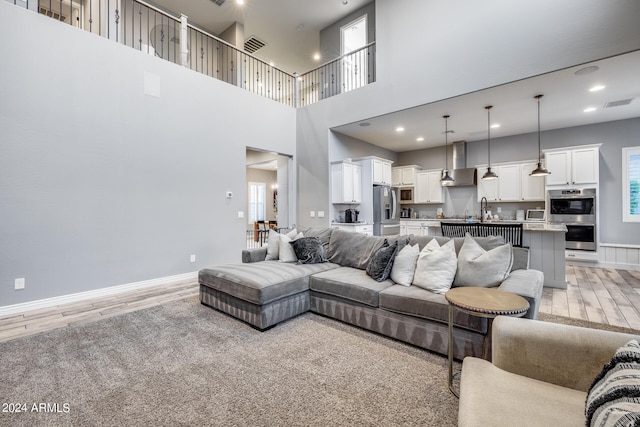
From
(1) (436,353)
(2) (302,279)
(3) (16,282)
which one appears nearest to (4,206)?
(3) (16,282)

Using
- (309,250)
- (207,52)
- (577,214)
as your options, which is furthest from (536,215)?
(207,52)

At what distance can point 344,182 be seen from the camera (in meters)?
6.16

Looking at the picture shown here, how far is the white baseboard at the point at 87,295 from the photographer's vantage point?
333 cm

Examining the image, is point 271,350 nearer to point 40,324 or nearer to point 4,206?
point 40,324

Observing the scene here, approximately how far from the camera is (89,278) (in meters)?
3.86

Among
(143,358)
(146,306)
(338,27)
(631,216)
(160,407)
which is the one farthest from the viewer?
(338,27)

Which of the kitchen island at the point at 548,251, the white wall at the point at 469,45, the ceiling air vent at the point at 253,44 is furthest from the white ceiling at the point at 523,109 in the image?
the ceiling air vent at the point at 253,44

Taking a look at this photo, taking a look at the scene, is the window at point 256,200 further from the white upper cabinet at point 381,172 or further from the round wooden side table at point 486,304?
the round wooden side table at point 486,304

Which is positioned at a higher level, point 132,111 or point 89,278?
point 132,111

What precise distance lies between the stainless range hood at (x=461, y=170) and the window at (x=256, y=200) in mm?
8020

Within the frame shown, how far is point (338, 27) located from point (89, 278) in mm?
7310

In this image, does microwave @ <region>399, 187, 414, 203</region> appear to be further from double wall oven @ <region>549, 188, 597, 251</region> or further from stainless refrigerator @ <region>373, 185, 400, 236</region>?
double wall oven @ <region>549, 188, 597, 251</region>

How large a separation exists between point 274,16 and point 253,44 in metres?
1.42

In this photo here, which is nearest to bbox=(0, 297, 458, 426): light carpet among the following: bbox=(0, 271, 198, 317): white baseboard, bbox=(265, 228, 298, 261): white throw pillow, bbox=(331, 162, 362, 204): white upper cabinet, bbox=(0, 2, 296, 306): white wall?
bbox=(0, 271, 198, 317): white baseboard
